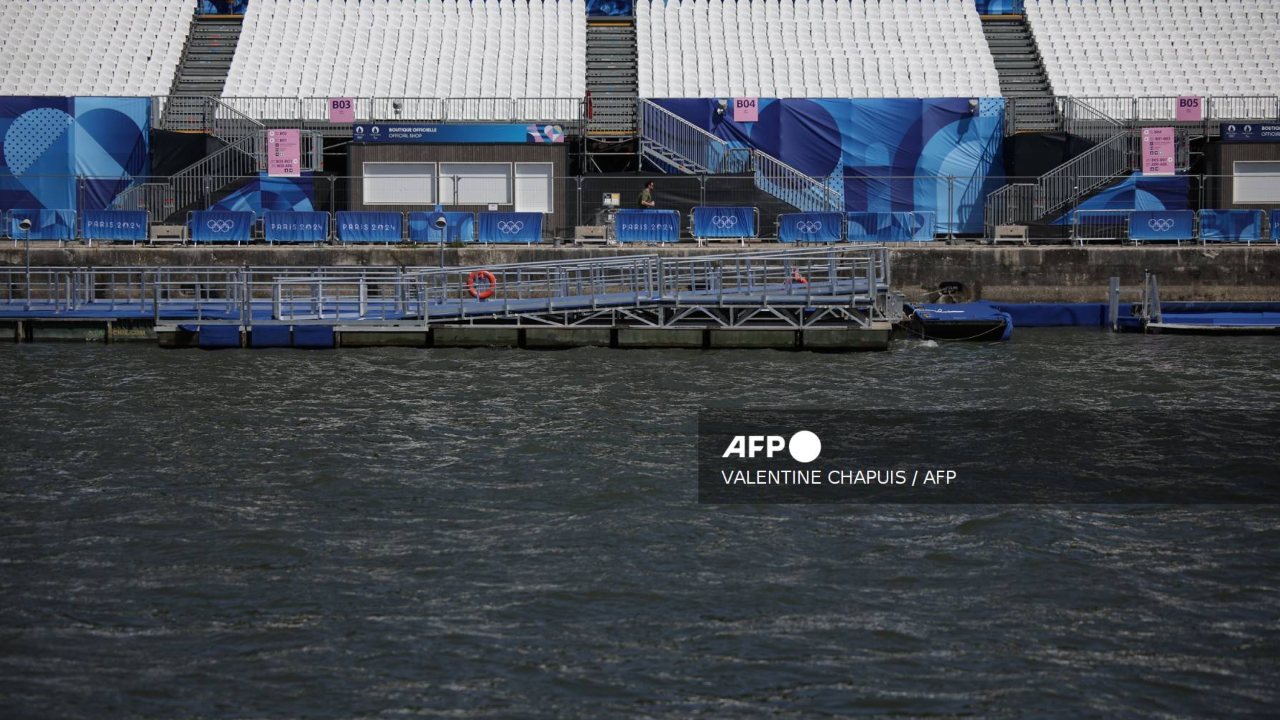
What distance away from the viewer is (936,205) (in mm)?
47312

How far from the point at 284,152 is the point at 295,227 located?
4.08 m

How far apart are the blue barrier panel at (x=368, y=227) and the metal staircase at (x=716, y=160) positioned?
8551mm

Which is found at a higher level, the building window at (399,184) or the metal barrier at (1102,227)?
the building window at (399,184)

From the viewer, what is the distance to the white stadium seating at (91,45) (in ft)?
166

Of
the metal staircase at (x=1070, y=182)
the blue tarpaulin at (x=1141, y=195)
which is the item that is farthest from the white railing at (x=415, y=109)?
the blue tarpaulin at (x=1141, y=195)

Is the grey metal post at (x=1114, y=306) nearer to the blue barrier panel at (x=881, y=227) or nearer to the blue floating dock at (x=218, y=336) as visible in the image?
the blue barrier panel at (x=881, y=227)

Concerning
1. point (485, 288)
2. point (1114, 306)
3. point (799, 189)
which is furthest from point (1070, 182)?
point (485, 288)

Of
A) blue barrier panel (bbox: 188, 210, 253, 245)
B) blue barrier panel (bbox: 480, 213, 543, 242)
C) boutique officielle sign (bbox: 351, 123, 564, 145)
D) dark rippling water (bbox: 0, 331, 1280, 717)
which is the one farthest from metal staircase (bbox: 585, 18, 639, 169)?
dark rippling water (bbox: 0, 331, 1280, 717)

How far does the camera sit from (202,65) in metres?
52.2

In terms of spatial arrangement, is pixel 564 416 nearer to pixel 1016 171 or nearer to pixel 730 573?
pixel 730 573

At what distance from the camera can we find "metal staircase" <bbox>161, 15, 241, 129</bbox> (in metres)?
49.8

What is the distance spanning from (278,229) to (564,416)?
781 inches

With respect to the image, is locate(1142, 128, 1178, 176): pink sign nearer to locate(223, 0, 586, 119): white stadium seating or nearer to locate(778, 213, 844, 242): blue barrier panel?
locate(778, 213, 844, 242): blue barrier panel

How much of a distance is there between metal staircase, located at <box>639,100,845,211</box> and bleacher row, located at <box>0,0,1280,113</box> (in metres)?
2.16
